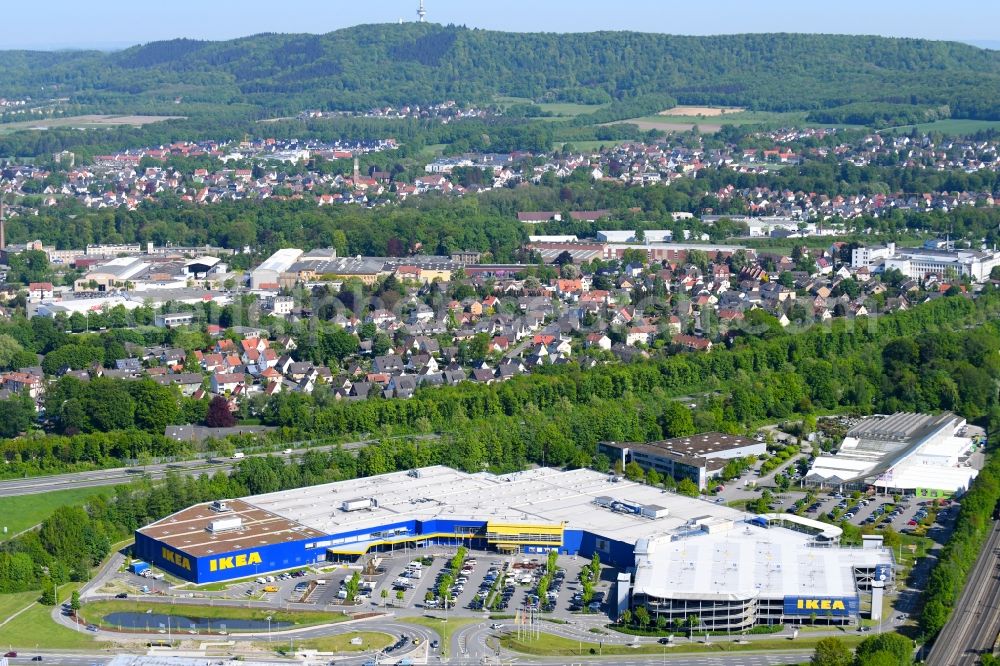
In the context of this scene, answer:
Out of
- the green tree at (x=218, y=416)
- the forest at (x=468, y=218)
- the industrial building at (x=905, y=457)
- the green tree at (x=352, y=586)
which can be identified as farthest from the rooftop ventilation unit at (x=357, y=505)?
the forest at (x=468, y=218)

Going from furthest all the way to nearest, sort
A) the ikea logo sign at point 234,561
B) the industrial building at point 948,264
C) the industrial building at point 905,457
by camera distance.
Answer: the industrial building at point 948,264
the industrial building at point 905,457
the ikea logo sign at point 234,561

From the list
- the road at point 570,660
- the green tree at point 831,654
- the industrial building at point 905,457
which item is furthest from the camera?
the industrial building at point 905,457

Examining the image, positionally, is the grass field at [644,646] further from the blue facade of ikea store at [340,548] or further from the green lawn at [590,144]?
the green lawn at [590,144]

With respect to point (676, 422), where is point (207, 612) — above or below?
below

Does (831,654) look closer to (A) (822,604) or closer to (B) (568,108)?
(A) (822,604)

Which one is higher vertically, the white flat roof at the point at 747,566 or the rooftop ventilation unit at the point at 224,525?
the rooftop ventilation unit at the point at 224,525

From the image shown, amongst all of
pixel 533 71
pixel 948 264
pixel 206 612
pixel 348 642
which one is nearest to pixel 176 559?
pixel 206 612
